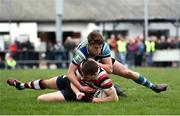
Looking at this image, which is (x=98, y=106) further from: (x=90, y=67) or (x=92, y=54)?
(x=92, y=54)

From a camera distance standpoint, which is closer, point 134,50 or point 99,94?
point 99,94

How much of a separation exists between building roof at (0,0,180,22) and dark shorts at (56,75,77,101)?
110ft

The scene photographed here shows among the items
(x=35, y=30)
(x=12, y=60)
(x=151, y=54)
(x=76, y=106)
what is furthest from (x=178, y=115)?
(x=35, y=30)

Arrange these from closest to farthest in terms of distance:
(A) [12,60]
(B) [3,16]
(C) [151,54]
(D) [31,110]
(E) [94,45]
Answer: (D) [31,110] < (E) [94,45] < (A) [12,60] < (C) [151,54] < (B) [3,16]

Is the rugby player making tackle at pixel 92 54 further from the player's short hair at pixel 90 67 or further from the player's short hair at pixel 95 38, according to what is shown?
the player's short hair at pixel 90 67

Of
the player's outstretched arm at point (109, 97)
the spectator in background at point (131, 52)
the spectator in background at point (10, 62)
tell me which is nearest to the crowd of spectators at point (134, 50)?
the spectator in background at point (131, 52)

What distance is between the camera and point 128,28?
48.6 meters

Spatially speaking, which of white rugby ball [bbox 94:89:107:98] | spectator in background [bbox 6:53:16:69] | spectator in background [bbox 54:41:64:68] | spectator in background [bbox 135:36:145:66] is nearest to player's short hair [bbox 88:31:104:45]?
white rugby ball [bbox 94:89:107:98]

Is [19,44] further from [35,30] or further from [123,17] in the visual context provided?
[123,17]

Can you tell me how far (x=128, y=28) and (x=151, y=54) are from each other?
12.2 m

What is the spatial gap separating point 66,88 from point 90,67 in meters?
1.08

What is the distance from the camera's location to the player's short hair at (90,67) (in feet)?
35.9

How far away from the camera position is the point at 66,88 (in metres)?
11.8

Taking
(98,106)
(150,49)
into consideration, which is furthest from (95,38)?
(150,49)
